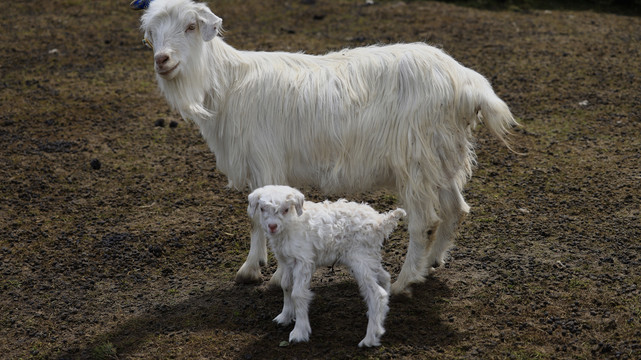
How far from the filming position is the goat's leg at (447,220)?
6.09 metres

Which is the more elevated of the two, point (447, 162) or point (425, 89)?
point (425, 89)

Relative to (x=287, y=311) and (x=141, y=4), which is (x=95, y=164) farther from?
(x=287, y=311)

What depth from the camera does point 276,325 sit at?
554 cm

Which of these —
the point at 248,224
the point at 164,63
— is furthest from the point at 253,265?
the point at 164,63

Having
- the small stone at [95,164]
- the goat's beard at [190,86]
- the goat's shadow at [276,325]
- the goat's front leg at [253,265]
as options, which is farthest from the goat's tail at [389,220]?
the small stone at [95,164]

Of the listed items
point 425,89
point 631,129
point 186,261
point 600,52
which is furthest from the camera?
point 600,52

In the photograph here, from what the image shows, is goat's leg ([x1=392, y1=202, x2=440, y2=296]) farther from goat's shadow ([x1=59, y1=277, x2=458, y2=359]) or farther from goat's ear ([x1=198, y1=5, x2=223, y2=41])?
goat's ear ([x1=198, y1=5, x2=223, y2=41])

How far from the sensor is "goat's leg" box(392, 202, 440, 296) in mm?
5750

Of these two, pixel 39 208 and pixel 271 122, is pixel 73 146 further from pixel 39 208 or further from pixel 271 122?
pixel 271 122

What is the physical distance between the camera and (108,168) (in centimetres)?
848

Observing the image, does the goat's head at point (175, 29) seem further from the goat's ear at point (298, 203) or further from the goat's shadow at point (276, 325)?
the goat's shadow at point (276, 325)

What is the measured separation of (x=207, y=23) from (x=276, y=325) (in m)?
2.41

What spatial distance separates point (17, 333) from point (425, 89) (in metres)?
3.65

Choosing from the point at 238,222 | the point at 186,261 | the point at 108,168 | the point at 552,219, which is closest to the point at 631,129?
the point at 552,219
